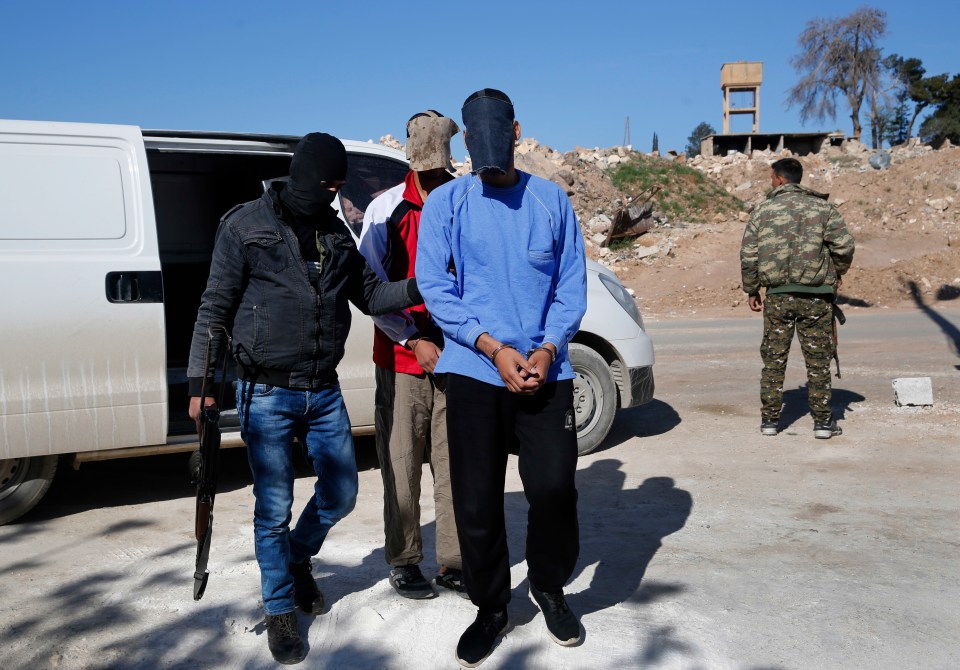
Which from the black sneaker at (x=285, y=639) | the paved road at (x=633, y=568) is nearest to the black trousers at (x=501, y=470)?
the paved road at (x=633, y=568)

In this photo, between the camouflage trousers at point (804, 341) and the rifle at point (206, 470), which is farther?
the camouflage trousers at point (804, 341)

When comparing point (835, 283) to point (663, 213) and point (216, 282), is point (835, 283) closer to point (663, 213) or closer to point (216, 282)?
point (216, 282)

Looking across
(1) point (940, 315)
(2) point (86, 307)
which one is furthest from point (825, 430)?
(1) point (940, 315)

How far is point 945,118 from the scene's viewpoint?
2276 inches

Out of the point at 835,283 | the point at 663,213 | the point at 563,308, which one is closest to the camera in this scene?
the point at 563,308

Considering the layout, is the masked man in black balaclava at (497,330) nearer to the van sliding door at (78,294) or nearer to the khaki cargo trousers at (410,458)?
the khaki cargo trousers at (410,458)

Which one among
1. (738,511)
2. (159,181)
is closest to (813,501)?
(738,511)

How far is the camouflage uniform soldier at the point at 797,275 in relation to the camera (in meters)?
6.64

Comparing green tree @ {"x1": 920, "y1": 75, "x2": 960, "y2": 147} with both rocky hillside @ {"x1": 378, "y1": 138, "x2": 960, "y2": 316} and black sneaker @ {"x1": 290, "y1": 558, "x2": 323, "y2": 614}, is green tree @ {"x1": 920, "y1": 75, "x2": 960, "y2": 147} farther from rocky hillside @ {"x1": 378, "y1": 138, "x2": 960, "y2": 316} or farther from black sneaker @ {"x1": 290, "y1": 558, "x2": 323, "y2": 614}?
black sneaker @ {"x1": 290, "y1": 558, "x2": 323, "y2": 614}

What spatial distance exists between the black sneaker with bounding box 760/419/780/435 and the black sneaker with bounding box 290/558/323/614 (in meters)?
4.22

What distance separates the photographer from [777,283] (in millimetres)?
6773

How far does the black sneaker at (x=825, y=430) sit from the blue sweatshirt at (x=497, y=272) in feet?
13.4

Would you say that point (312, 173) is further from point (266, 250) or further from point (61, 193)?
point (61, 193)

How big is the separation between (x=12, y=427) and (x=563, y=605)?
3.21m
